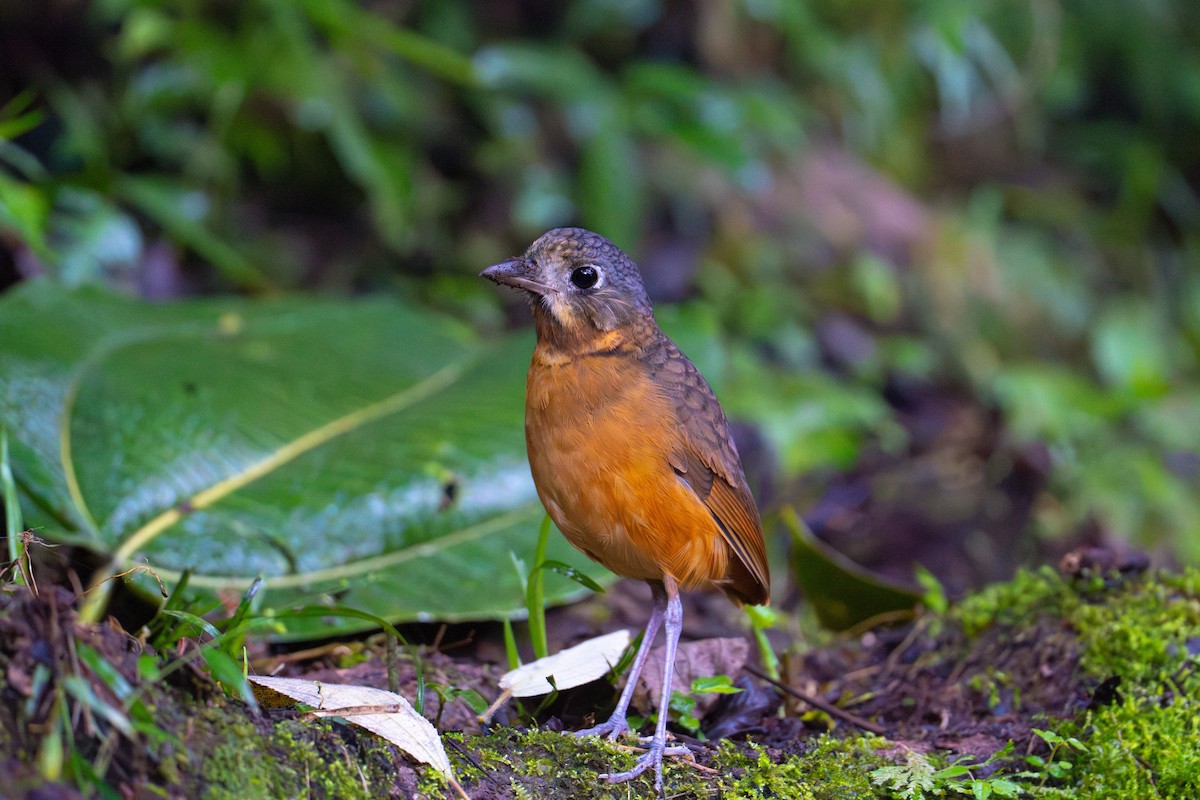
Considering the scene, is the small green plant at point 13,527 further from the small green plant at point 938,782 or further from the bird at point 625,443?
the small green plant at point 938,782

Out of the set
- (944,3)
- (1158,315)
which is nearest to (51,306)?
(944,3)

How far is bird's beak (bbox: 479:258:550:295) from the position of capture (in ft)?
9.75

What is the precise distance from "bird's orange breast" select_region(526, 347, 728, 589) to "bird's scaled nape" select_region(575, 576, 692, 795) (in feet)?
0.35

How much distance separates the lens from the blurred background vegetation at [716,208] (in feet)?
18.4

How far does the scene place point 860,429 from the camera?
6656 mm

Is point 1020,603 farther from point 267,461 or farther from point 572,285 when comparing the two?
point 267,461

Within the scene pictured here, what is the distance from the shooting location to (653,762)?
2.53 metres

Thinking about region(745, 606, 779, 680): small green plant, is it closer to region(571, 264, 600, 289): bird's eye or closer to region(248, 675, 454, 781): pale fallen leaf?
region(571, 264, 600, 289): bird's eye

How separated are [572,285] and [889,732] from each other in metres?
1.53

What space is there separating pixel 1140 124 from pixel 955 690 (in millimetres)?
8113

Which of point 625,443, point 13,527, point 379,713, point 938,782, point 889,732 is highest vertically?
point 625,443

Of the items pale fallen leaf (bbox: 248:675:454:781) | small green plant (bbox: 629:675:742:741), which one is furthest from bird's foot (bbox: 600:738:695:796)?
pale fallen leaf (bbox: 248:675:454:781)

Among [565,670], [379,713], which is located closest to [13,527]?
[379,713]

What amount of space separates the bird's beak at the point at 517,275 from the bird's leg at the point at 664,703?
853 millimetres
